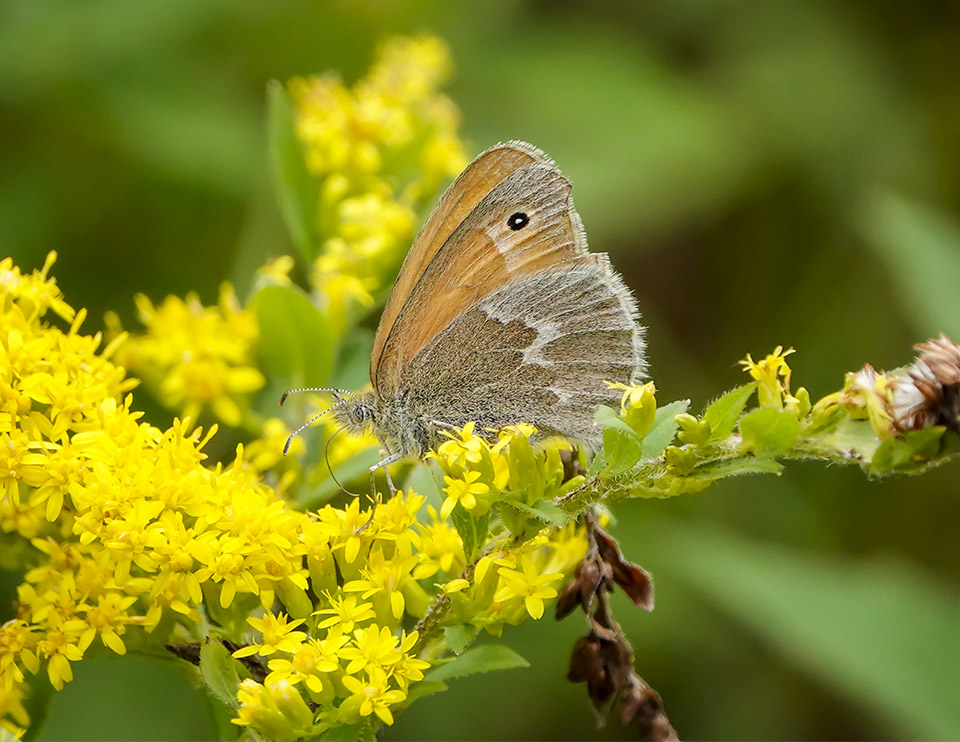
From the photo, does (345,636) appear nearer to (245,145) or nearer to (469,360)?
(469,360)

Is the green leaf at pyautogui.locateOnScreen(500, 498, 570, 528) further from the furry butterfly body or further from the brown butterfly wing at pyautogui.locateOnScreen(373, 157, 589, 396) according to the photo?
the brown butterfly wing at pyautogui.locateOnScreen(373, 157, 589, 396)

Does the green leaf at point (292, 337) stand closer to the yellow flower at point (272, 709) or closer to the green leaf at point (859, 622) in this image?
the yellow flower at point (272, 709)

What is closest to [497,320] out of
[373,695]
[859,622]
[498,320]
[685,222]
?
[498,320]

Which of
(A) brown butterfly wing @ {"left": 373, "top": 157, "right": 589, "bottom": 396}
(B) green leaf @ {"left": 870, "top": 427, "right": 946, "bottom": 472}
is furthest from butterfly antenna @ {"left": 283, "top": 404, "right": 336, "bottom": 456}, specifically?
(B) green leaf @ {"left": 870, "top": 427, "right": 946, "bottom": 472}

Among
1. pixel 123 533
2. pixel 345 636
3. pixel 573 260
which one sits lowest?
pixel 345 636

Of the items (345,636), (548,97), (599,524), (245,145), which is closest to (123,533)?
(345,636)

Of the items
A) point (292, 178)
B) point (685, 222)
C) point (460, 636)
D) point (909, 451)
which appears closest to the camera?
point (909, 451)

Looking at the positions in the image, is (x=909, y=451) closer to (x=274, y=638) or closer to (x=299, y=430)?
(x=274, y=638)

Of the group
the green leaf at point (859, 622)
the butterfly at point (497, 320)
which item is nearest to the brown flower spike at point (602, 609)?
Result: the butterfly at point (497, 320)
